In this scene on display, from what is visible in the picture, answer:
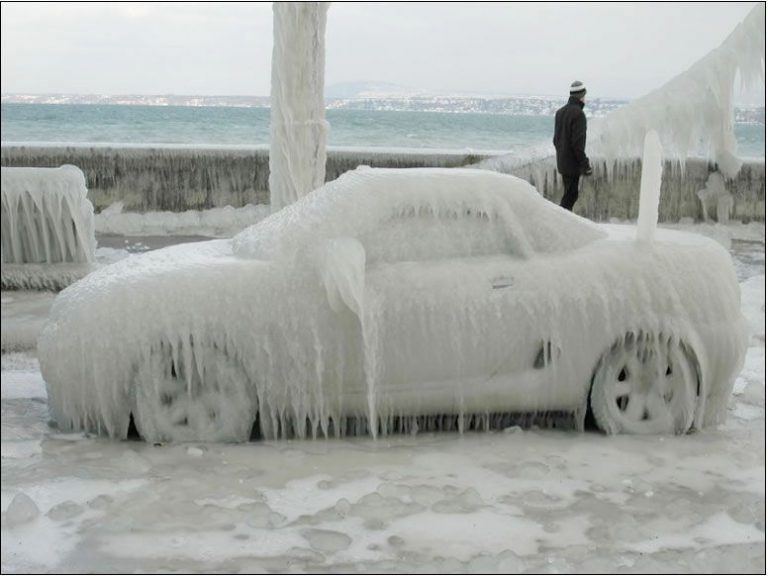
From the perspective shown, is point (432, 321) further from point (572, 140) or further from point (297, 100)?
point (572, 140)

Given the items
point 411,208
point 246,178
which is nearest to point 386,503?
point 411,208

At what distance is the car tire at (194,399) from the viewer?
4.83 meters

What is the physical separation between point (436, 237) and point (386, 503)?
165cm

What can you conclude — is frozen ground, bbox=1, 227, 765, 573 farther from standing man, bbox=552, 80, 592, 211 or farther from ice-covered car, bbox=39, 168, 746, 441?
standing man, bbox=552, 80, 592, 211

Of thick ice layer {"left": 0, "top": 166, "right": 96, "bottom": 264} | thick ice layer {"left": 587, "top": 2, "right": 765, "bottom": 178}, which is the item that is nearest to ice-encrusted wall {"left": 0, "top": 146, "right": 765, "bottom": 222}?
thick ice layer {"left": 587, "top": 2, "right": 765, "bottom": 178}

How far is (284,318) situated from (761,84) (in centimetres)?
957

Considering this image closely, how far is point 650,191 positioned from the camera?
18.4ft

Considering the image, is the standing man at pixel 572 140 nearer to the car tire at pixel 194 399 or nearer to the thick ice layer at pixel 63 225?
the thick ice layer at pixel 63 225

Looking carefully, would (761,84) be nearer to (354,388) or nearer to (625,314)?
(625,314)

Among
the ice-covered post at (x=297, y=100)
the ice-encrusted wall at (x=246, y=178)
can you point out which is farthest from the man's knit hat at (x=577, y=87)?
the ice-encrusted wall at (x=246, y=178)

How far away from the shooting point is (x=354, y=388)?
16.3ft

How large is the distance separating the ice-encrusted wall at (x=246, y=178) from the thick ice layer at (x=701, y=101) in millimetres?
1679

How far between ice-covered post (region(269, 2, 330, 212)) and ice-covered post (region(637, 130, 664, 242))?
4198 mm

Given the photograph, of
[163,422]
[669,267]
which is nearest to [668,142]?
[669,267]
